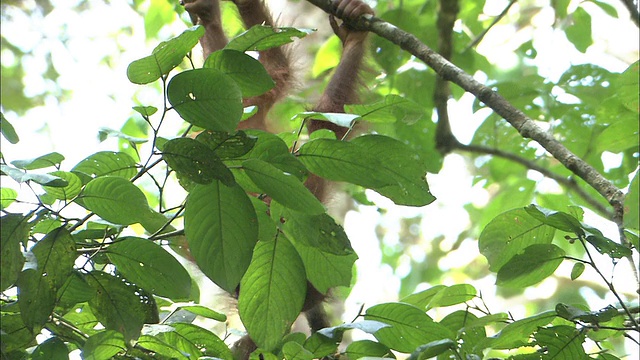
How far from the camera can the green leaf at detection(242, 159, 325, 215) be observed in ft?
3.40

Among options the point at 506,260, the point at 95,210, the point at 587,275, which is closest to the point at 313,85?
the point at 506,260

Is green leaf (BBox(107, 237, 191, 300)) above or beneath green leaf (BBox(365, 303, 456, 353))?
above

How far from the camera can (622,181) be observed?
107 inches

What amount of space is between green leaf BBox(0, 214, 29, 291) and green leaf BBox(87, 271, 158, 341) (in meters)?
0.23

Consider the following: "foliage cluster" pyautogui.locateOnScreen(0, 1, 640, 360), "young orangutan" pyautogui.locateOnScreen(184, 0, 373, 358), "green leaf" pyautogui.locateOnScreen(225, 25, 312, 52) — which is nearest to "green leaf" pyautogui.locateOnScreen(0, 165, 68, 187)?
"foliage cluster" pyautogui.locateOnScreen(0, 1, 640, 360)

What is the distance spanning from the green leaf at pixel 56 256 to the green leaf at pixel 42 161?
0.57ft

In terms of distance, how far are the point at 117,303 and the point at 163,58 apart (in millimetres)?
447

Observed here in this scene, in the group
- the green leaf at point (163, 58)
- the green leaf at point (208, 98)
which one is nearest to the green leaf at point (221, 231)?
the green leaf at point (208, 98)

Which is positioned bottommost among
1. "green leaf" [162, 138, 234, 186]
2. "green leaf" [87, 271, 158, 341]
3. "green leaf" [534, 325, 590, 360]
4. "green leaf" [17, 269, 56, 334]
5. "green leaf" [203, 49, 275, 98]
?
"green leaf" [534, 325, 590, 360]

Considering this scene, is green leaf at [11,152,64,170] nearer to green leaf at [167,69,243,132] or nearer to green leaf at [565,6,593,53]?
green leaf at [167,69,243,132]

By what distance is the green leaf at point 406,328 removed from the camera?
1.31 m

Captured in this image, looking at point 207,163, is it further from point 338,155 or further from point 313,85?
point 313,85

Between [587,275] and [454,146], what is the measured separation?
4.09 metres

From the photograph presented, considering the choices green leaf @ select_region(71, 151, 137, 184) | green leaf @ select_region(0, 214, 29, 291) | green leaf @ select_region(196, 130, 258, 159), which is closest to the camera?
green leaf @ select_region(0, 214, 29, 291)
